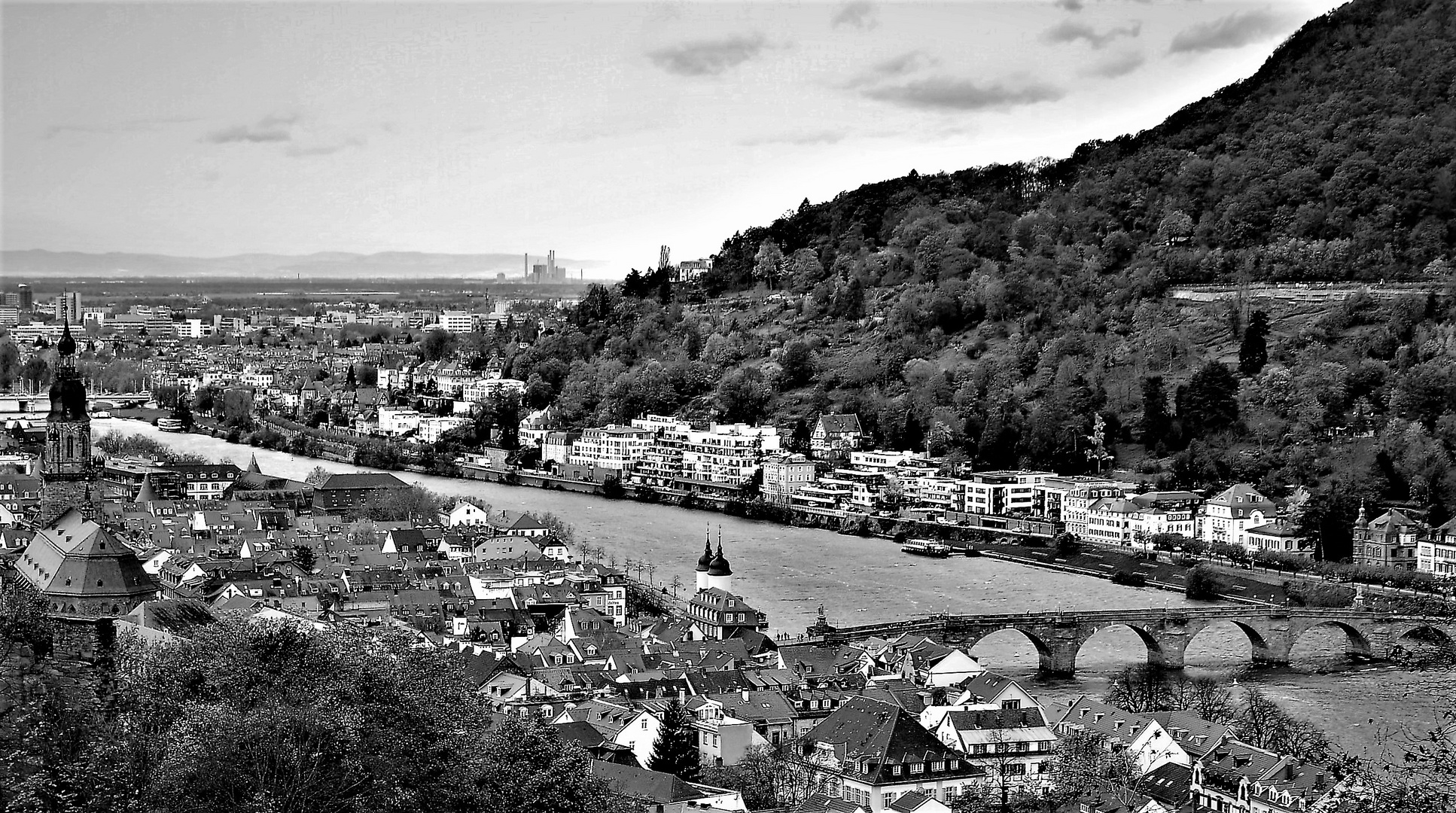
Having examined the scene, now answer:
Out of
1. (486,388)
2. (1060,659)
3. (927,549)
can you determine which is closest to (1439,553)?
(927,549)

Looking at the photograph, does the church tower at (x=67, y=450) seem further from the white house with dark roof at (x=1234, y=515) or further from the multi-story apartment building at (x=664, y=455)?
the multi-story apartment building at (x=664, y=455)

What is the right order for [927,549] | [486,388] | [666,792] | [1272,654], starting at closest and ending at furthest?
1. [666,792]
2. [1272,654]
3. [927,549]
4. [486,388]

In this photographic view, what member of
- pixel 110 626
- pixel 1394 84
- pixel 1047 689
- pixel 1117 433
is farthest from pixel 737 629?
pixel 1394 84

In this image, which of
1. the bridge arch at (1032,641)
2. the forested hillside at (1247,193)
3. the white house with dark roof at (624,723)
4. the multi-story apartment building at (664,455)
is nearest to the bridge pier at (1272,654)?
the bridge arch at (1032,641)

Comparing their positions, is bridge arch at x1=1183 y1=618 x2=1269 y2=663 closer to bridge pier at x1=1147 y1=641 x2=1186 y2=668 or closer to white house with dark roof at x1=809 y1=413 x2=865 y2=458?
bridge pier at x1=1147 y1=641 x2=1186 y2=668

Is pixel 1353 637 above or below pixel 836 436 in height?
below

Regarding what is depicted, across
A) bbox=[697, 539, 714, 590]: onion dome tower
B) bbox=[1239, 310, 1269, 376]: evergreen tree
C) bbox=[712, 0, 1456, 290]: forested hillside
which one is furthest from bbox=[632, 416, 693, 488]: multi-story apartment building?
bbox=[697, 539, 714, 590]: onion dome tower

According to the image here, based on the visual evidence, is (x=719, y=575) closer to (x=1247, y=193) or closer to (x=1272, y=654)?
(x=1272, y=654)
